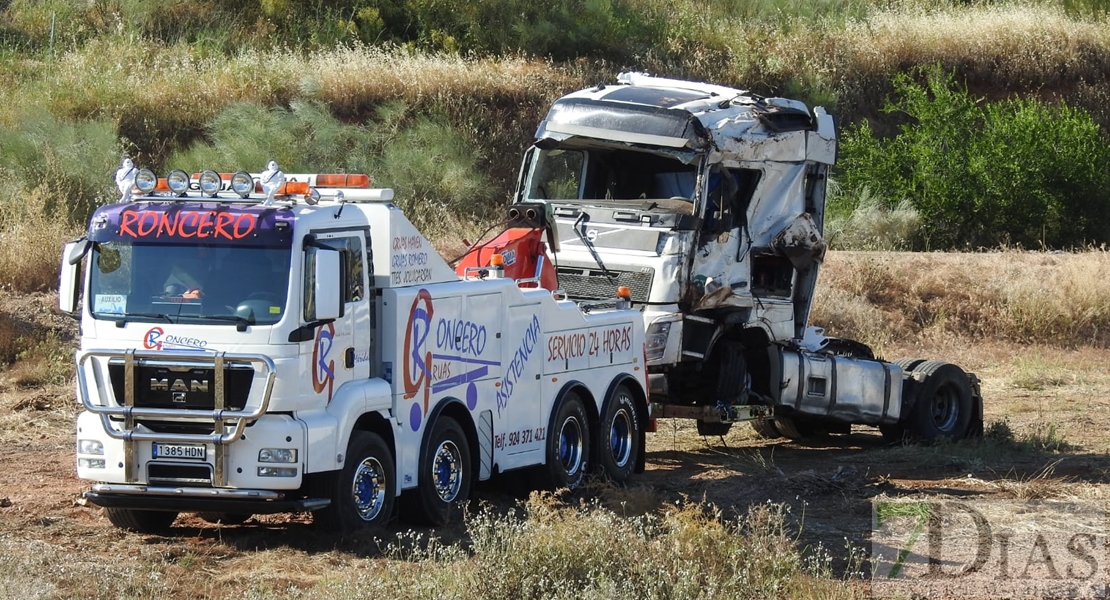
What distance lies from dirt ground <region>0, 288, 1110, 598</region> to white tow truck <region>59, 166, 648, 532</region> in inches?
14.3

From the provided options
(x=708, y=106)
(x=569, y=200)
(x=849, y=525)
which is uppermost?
(x=708, y=106)

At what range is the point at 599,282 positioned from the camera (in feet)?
48.3

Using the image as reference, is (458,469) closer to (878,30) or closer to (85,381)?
(85,381)

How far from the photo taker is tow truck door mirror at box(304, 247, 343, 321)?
962 cm

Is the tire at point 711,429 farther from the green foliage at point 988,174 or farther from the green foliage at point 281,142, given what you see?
the green foliage at point 988,174

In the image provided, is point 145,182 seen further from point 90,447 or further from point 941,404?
point 941,404

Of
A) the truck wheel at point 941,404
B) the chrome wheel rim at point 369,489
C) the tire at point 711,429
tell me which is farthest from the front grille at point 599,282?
the chrome wheel rim at point 369,489

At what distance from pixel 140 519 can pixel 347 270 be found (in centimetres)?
247

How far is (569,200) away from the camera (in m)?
15.4

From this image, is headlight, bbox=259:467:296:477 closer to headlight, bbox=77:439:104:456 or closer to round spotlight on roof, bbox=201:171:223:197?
headlight, bbox=77:439:104:456

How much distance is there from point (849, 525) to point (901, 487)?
2136 mm

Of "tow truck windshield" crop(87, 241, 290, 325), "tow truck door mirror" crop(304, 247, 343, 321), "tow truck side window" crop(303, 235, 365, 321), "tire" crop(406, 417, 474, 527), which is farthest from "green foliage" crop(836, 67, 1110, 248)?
"tow truck windshield" crop(87, 241, 290, 325)

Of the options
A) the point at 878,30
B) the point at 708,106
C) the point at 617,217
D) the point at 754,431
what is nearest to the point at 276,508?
the point at 617,217

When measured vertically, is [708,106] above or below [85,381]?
above
